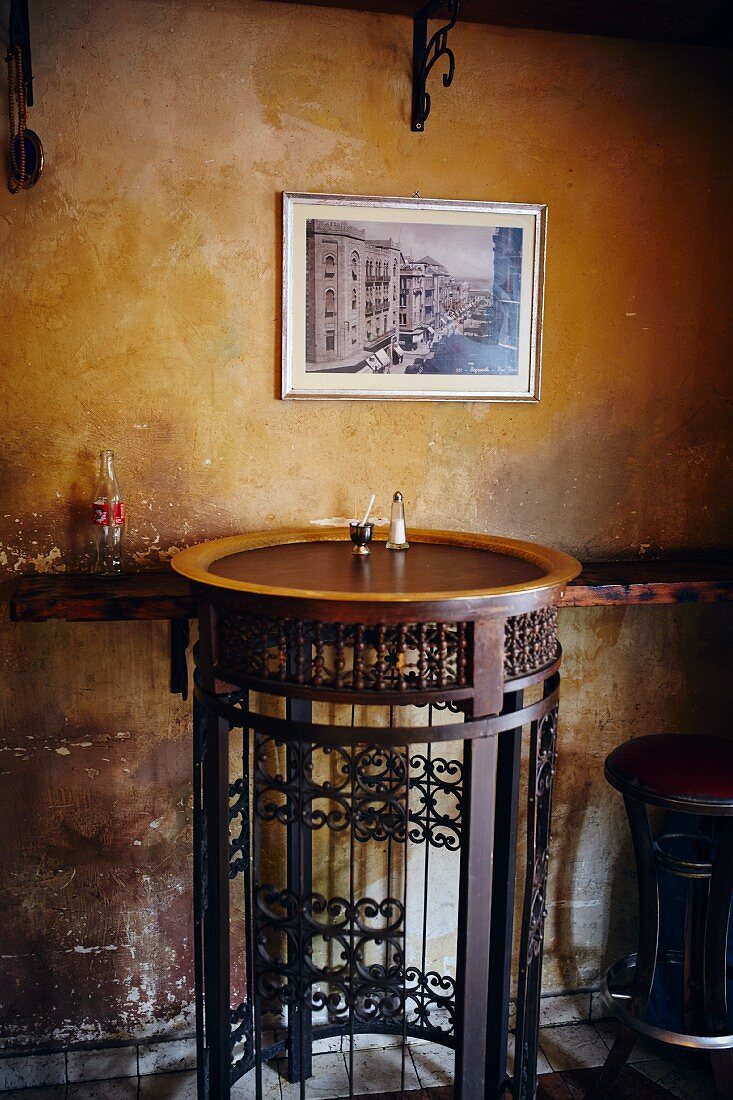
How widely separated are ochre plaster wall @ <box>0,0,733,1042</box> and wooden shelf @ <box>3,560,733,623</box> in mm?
137

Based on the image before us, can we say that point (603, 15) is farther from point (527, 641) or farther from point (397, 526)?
point (527, 641)

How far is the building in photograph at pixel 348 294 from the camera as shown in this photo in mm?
2703

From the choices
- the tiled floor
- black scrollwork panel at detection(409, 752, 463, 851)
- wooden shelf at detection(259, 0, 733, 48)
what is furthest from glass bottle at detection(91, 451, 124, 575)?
the tiled floor

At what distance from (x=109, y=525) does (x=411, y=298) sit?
1.14m

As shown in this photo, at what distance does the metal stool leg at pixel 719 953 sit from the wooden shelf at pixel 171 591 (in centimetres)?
65

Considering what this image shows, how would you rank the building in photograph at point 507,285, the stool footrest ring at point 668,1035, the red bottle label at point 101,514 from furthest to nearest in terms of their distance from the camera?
the building in photograph at point 507,285, the red bottle label at point 101,514, the stool footrest ring at point 668,1035

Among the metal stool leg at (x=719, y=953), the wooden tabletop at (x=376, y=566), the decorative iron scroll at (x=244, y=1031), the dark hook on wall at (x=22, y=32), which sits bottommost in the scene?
the decorative iron scroll at (x=244, y=1031)

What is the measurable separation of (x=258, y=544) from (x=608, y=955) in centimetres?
194

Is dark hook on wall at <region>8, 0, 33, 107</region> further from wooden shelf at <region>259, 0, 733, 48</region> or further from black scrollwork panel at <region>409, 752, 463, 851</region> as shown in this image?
black scrollwork panel at <region>409, 752, 463, 851</region>

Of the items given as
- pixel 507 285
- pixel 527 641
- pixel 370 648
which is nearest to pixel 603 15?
pixel 507 285

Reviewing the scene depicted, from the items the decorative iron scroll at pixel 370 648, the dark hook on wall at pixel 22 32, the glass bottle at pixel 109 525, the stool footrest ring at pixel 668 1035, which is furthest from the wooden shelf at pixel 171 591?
the dark hook on wall at pixel 22 32

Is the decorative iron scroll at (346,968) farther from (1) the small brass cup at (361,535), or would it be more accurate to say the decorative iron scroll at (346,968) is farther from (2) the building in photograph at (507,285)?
(2) the building in photograph at (507,285)

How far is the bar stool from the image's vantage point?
241 cm

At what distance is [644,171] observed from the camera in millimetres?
2883
